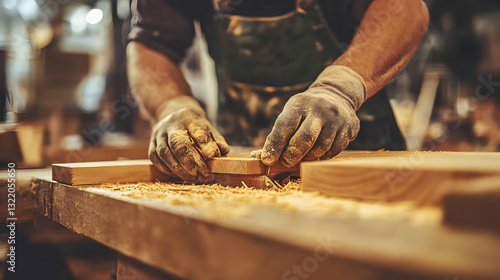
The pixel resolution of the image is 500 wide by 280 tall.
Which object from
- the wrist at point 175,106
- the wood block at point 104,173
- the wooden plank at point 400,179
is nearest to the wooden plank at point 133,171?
the wood block at point 104,173

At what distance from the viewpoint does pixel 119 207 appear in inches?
37.5

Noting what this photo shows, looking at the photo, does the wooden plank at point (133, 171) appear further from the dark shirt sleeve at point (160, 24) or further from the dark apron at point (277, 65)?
the dark shirt sleeve at point (160, 24)

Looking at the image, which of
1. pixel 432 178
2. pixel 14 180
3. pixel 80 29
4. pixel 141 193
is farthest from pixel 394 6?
pixel 80 29

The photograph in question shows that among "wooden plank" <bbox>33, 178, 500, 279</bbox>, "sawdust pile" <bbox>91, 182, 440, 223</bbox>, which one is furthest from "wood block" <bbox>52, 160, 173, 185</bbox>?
"wooden plank" <bbox>33, 178, 500, 279</bbox>

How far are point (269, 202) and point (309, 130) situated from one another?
0.31 metres

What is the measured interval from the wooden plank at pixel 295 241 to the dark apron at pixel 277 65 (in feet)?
4.07

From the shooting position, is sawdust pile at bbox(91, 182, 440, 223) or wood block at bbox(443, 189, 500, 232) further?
sawdust pile at bbox(91, 182, 440, 223)

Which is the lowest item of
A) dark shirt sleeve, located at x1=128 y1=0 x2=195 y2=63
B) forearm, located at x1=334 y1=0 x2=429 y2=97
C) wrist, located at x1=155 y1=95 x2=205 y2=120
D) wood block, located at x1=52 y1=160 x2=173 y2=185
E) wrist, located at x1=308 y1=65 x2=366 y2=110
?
wood block, located at x1=52 y1=160 x2=173 y2=185

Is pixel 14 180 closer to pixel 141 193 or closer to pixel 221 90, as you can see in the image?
pixel 141 193

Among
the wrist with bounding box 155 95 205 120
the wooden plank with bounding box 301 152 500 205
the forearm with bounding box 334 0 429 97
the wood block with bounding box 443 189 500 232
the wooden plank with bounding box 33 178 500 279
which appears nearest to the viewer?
the wooden plank with bounding box 33 178 500 279

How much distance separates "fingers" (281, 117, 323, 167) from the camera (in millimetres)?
1136

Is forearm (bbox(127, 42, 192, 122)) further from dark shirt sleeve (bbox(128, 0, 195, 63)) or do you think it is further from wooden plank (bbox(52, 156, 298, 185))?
wooden plank (bbox(52, 156, 298, 185))

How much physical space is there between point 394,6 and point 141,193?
1340 millimetres

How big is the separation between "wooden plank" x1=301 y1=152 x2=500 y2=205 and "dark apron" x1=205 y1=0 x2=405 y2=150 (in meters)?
1.18
